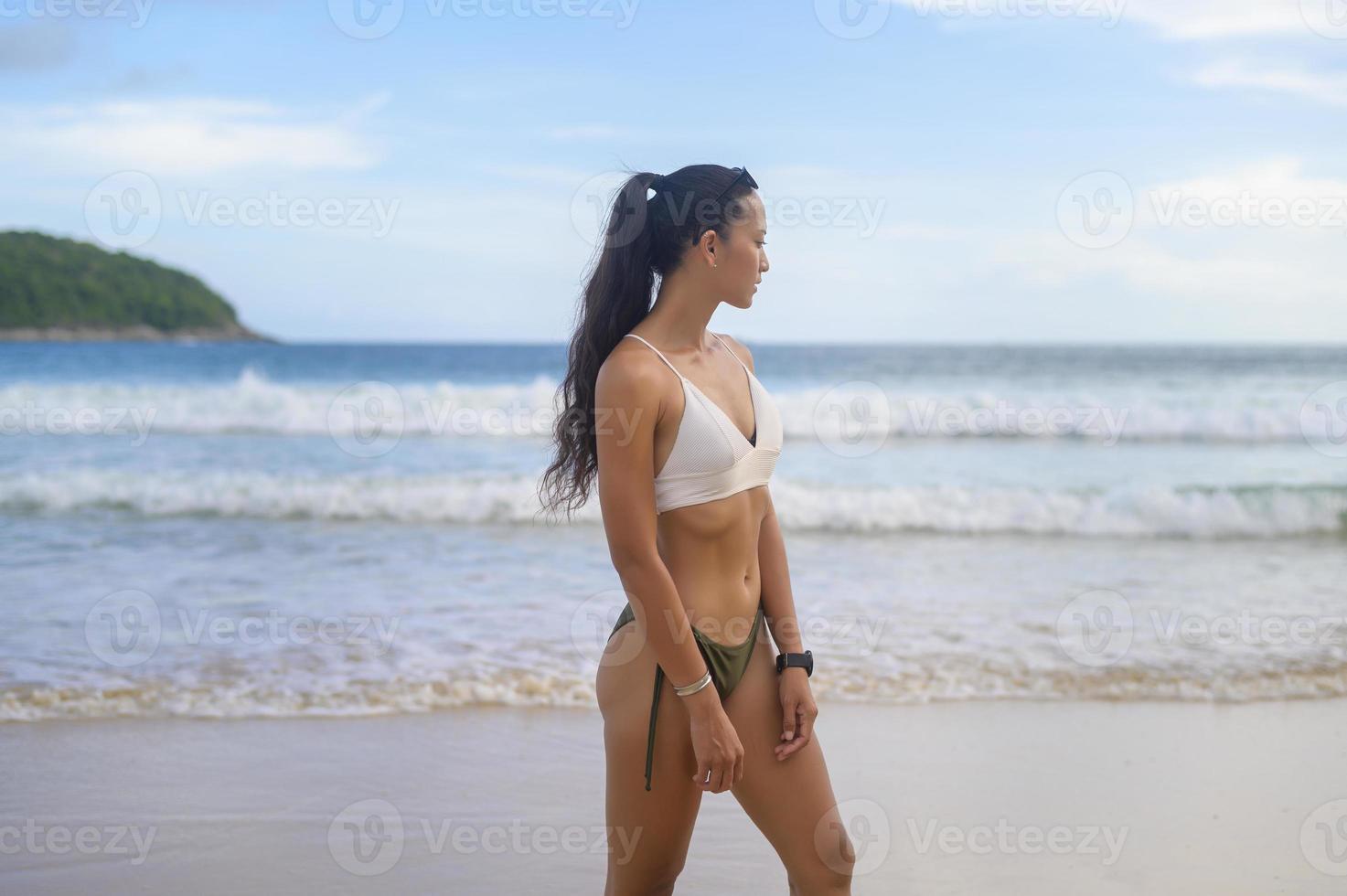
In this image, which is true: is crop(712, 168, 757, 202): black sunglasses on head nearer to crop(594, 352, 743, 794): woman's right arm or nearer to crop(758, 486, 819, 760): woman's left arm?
crop(594, 352, 743, 794): woman's right arm

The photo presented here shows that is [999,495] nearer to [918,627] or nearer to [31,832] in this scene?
[918,627]

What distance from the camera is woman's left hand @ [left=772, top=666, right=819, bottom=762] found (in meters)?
2.15

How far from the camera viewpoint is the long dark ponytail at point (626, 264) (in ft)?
6.97

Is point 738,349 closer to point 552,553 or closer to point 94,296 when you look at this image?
point 552,553

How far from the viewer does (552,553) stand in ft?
28.3

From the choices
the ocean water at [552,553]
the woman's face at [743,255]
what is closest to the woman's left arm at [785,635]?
the woman's face at [743,255]

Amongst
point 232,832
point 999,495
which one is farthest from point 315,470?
point 232,832

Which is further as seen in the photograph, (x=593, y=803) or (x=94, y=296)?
(x=94, y=296)

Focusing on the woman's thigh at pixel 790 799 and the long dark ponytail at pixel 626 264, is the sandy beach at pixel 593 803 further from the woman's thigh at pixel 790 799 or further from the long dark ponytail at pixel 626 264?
the long dark ponytail at pixel 626 264

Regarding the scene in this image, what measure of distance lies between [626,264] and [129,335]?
54.9 metres

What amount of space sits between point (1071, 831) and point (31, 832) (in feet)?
12.4

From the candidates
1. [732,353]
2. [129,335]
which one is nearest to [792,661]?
[732,353]

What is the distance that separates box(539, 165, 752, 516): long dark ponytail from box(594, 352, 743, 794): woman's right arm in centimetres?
18

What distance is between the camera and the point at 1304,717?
5.01 metres
